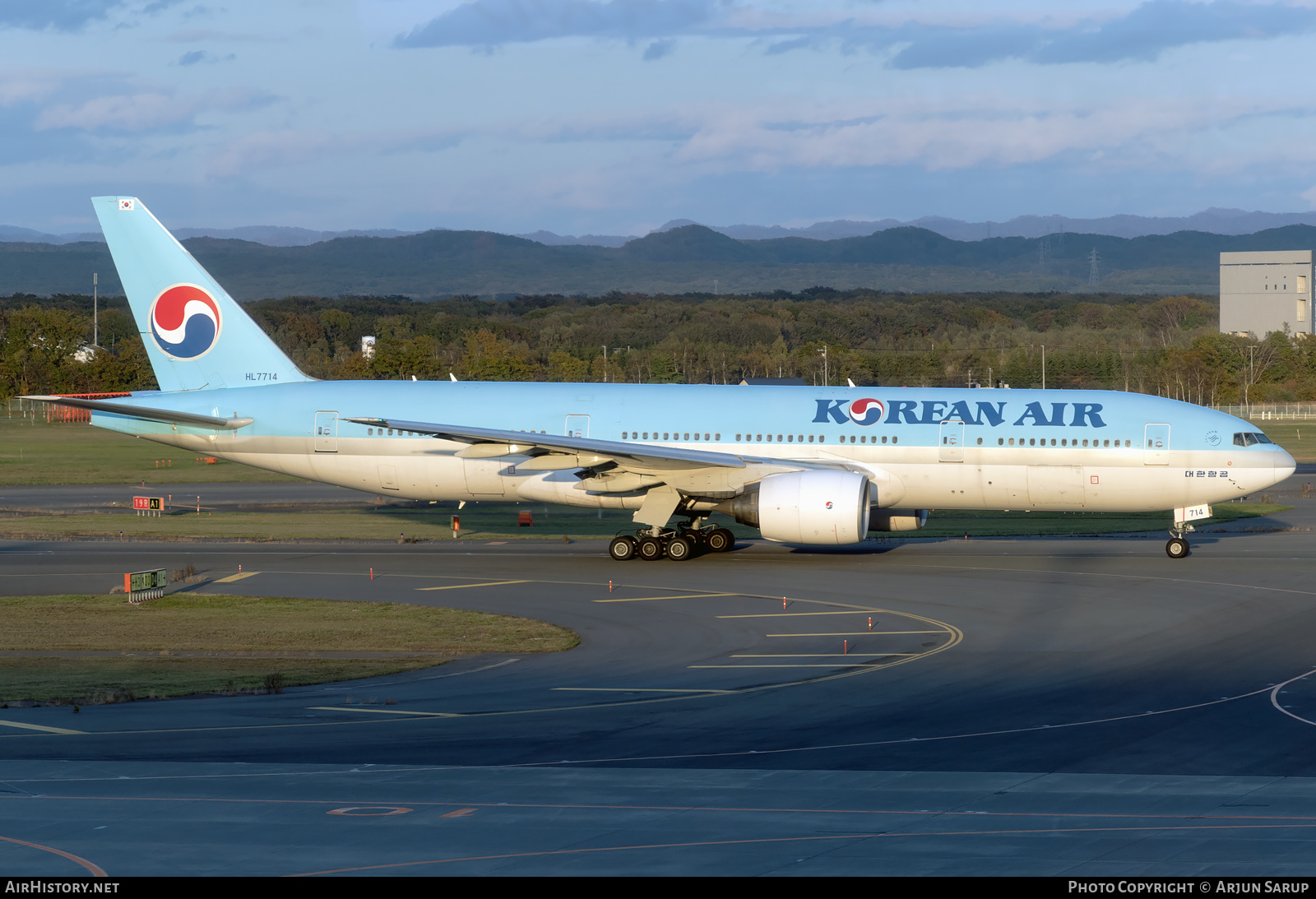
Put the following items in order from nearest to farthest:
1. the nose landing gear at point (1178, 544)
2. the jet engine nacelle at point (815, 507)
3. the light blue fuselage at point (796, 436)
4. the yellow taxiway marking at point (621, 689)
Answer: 1. the yellow taxiway marking at point (621, 689)
2. the jet engine nacelle at point (815, 507)
3. the light blue fuselage at point (796, 436)
4. the nose landing gear at point (1178, 544)

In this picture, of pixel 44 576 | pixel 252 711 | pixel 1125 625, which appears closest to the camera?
pixel 252 711

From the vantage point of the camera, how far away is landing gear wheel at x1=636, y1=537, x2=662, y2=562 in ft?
111

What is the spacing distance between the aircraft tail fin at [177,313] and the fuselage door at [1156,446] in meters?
23.2

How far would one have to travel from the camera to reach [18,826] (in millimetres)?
12039

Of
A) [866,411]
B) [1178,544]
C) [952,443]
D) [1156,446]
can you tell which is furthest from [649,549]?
[1178,544]

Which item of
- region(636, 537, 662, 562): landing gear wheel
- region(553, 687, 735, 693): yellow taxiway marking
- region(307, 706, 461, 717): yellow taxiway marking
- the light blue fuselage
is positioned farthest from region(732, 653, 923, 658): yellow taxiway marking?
the light blue fuselage

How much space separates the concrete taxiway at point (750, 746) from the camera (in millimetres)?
11477

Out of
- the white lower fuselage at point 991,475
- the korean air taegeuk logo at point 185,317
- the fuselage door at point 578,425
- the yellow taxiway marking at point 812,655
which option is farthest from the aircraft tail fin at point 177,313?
the yellow taxiway marking at point 812,655

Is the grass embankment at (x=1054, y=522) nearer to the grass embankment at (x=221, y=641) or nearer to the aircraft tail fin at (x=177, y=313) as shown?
the grass embankment at (x=221, y=641)

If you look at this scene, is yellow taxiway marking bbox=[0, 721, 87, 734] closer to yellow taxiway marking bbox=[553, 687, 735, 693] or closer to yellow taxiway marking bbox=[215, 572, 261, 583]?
yellow taxiway marking bbox=[553, 687, 735, 693]

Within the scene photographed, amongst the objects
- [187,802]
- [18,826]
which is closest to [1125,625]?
[187,802]

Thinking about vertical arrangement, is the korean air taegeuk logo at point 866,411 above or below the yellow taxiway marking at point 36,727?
above
